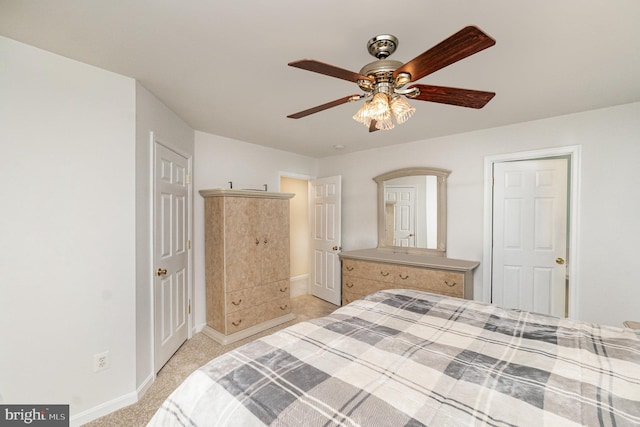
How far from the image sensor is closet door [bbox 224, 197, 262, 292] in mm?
2883

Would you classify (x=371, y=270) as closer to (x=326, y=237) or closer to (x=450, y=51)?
(x=326, y=237)

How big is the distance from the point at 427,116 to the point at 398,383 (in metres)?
2.44

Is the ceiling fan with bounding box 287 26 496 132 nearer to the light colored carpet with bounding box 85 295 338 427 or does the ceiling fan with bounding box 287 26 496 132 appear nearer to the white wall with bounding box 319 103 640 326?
the white wall with bounding box 319 103 640 326

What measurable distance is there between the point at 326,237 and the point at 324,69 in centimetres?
327

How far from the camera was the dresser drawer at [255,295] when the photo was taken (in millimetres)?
2893

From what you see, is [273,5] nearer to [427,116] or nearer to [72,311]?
[427,116]

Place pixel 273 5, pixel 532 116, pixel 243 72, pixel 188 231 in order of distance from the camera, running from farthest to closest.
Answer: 1. pixel 188 231
2. pixel 532 116
3. pixel 243 72
4. pixel 273 5

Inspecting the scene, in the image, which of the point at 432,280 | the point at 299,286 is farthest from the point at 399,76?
the point at 299,286

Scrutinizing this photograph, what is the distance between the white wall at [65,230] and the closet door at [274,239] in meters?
1.46

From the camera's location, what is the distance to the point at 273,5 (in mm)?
1220

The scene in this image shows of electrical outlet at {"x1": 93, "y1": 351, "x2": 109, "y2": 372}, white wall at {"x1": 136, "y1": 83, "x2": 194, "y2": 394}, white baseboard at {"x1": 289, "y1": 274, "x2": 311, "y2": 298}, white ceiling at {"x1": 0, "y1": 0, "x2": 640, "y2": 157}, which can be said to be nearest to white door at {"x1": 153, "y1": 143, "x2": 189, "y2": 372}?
white wall at {"x1": 136, "y1": 83, "x2": 194, "y2": 394}

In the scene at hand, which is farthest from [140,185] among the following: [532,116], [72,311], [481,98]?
[532,116]

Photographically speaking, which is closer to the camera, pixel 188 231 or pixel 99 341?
pixel 99 341

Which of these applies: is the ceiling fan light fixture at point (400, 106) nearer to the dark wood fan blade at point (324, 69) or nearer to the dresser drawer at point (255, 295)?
the dark wood fan blade at point (324, 69)
